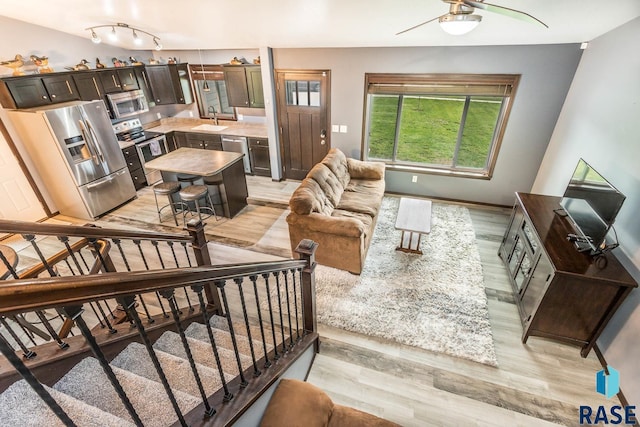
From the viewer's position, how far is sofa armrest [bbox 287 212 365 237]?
3.45 m

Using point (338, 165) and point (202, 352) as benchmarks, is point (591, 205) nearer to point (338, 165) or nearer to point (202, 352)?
point (338, 165)

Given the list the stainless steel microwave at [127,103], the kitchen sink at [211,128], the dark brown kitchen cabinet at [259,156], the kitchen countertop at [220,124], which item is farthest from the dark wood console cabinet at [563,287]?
the stainless steel microwave at [127,103]

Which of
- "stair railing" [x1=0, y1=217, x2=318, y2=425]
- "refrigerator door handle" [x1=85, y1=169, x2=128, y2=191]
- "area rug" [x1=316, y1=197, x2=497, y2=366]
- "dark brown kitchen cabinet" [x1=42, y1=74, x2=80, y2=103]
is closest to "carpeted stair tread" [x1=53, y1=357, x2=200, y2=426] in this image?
"stair railing" [x1=0, y1=217, x2=318, y2=425]

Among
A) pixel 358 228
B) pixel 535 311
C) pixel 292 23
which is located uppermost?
pixel 292 23

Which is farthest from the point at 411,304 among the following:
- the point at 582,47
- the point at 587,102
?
the point at 582,47

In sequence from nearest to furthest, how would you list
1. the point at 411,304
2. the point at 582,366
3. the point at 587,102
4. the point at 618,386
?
the point at 618,386 → the point at 582,366 → the point at 411,304 → the point at 587,102

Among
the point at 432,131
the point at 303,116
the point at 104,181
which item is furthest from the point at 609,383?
the point at 432,131

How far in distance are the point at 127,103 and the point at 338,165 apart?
4381 millimetres

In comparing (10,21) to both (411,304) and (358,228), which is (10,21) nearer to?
(358,228)

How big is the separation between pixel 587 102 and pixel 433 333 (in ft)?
11.6

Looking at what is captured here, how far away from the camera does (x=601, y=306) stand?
260 cm

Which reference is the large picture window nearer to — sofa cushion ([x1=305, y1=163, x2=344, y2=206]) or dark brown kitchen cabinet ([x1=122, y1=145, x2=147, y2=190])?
sofa cushion ([x1=305, y1=163, x2=344, y2=206])

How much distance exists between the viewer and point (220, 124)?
6.89 meters

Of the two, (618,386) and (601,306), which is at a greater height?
(601,306)
